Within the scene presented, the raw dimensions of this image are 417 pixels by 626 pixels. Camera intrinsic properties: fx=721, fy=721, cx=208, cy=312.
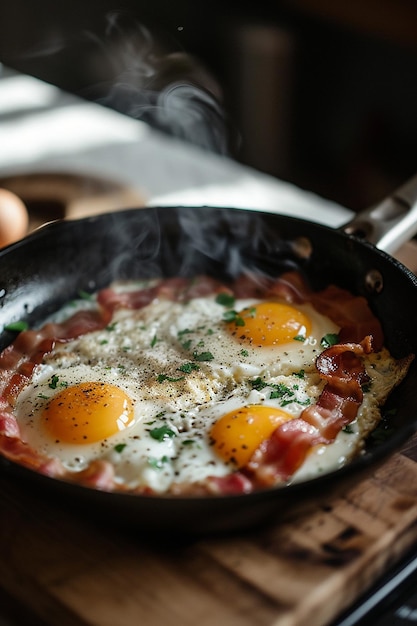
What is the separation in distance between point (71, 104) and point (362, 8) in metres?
2.02

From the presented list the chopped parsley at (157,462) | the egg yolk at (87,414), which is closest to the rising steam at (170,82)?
the egg yolk at (87,414)

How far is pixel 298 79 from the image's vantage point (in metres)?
5.50

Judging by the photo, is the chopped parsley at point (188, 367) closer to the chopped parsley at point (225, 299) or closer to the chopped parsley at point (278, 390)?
the chopped parsley at point (278, 390)

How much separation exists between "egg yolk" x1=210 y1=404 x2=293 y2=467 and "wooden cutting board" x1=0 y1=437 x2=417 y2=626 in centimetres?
23

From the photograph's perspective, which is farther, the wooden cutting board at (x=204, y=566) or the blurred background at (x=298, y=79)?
the blurred background at (x=298, y=79)

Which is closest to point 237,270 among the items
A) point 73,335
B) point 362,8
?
point 73,335

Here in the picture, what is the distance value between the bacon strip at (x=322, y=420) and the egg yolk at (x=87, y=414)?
0.44m

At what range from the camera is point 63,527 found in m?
1.85

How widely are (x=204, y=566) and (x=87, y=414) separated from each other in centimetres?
62

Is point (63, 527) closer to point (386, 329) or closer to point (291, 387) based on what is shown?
point (291, 387)

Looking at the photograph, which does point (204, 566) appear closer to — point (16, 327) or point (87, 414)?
point (87, 414)

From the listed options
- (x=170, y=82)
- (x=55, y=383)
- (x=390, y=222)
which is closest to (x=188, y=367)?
(x=55, y=383)

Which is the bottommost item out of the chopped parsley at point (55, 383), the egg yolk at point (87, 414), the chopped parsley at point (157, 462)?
the chopped parsley at point (55, 383)

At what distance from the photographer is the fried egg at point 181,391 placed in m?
1.99
